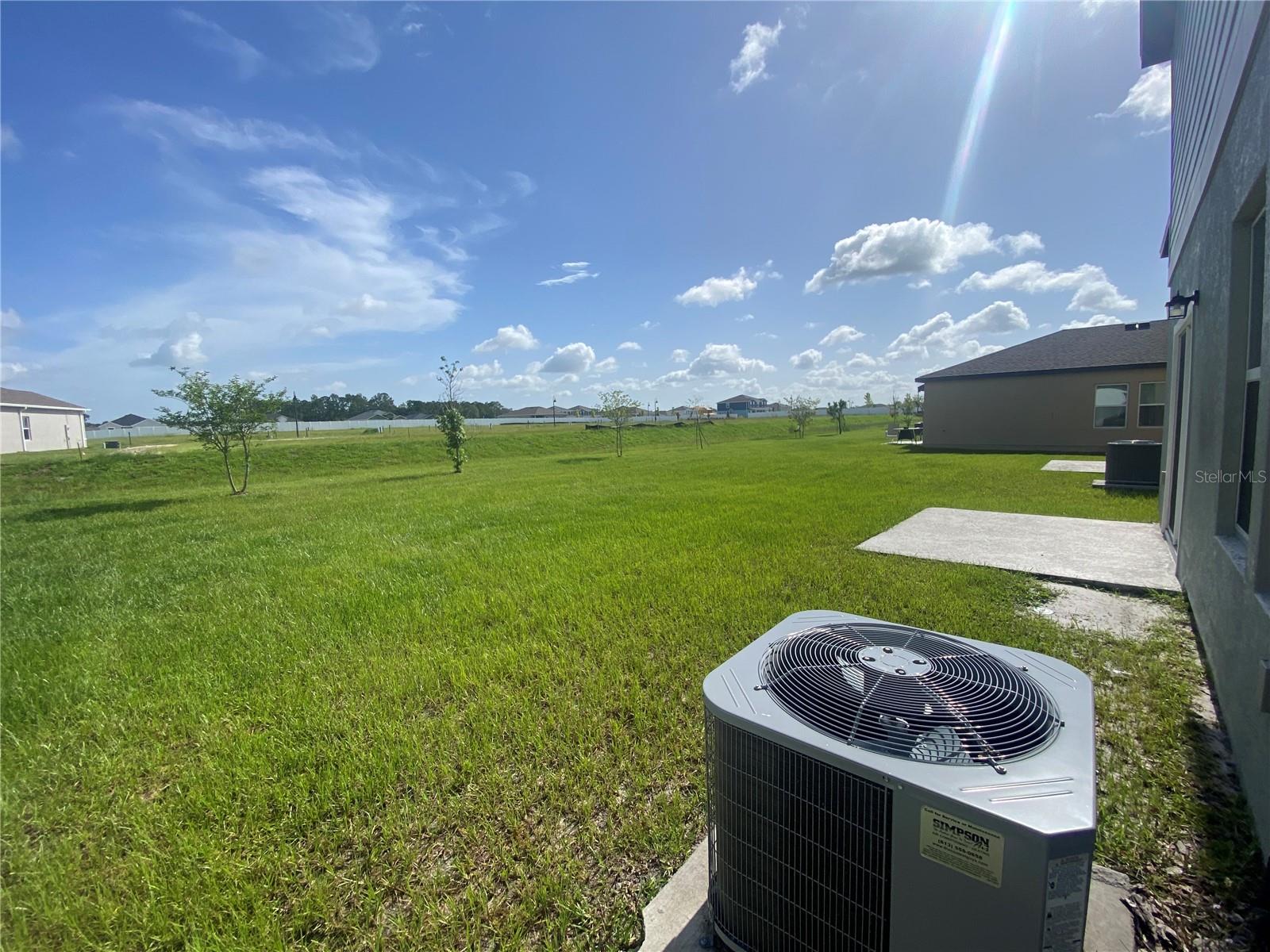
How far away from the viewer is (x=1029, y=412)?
17.7 meters

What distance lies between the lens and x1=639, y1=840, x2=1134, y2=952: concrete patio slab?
4.91ft

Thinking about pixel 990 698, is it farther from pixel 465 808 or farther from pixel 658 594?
pixel 658 594

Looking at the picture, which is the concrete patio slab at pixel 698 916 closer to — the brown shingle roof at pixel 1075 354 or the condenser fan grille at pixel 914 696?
the condenser fan grille at pixel 914 696

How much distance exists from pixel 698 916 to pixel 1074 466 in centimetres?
1520

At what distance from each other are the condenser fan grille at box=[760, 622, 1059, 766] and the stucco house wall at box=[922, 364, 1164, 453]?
1803cm

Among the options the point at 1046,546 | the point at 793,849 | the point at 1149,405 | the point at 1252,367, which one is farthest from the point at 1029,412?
the point at 793,849

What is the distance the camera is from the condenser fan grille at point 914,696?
1107 mm

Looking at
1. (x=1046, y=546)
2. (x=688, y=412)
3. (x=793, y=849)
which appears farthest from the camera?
(x=688, y=412)

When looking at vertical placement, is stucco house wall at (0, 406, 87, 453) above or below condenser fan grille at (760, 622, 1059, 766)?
above

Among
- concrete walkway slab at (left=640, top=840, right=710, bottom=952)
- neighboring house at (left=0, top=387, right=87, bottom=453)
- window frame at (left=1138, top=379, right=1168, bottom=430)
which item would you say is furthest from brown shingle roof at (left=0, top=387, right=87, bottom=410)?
window frame at (left=1138, top=379, right=1168, bottom=430)

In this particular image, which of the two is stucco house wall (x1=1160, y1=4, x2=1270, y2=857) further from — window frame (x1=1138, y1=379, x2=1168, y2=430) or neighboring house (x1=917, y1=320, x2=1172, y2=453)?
window frame (x1=1138, y1=379, x2=1168, y2=430)

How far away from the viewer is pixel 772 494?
9.68 m

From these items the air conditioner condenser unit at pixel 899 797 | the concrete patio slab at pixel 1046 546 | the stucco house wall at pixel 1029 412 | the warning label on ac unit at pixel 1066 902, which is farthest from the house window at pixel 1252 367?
the stucco house wall at pixel 1029 412

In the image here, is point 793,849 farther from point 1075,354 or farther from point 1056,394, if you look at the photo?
point 1075,354
